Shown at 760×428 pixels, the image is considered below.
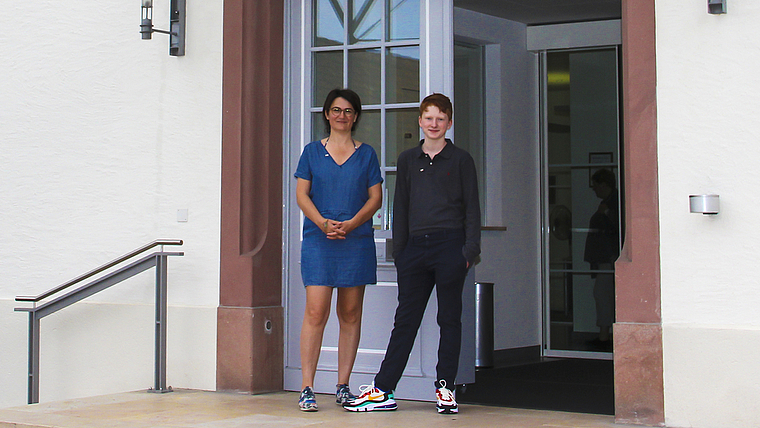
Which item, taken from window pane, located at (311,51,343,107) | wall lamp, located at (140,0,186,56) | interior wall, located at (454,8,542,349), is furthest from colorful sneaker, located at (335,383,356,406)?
interior wall, located at (454,8,542,349)

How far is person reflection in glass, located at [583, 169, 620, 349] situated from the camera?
842 cm

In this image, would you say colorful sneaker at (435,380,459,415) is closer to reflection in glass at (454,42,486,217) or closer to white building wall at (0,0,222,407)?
white building wall at (0,0,222,407)

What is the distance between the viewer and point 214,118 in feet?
19.4

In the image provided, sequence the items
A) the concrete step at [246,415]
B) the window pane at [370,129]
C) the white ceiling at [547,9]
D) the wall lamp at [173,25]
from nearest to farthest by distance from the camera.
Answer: the concrete step at [246,415], the window pane at [370,129], the wall lamp at [173,25], the white ceiling at [547,9]

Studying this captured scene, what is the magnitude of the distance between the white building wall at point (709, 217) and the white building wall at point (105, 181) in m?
2.78

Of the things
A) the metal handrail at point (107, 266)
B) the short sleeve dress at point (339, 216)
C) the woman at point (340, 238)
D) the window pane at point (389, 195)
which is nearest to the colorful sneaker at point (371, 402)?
the woman at point (340, 238)

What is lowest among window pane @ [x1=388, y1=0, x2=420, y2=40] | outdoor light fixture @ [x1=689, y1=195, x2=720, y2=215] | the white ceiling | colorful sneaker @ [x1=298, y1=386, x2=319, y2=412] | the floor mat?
the floor mat

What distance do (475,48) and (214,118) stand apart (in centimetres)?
336

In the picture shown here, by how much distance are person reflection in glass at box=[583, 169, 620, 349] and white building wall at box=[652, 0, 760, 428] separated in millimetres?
4022

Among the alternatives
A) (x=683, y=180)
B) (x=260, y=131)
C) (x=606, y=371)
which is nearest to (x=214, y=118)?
(x=260, y=131)

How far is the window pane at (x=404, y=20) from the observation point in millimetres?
5590

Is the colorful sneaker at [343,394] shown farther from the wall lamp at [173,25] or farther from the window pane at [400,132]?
the wall lamp at [173,25]

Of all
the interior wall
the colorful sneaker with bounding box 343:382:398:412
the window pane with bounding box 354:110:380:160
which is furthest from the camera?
the interior wall

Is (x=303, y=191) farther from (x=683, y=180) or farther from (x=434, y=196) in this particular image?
(x=683, y=180)
